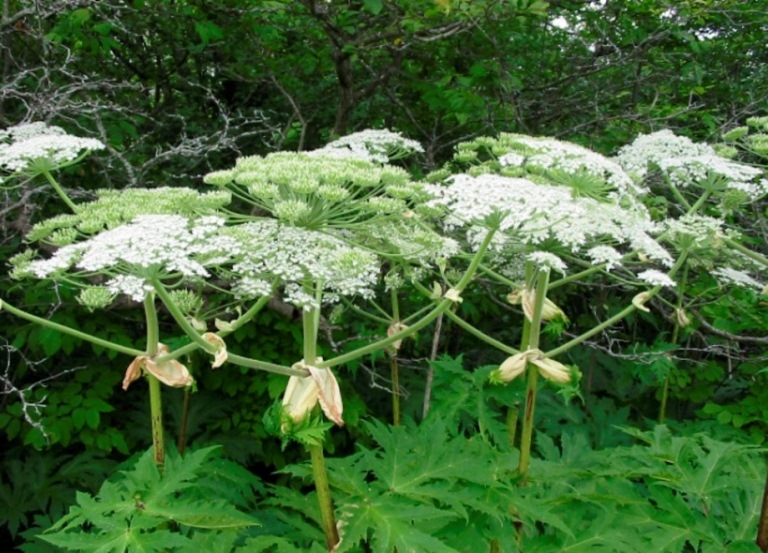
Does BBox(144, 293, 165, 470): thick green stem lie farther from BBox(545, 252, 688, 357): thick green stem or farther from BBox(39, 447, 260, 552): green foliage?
BBox(545, 252, 688, 357): thick green stem

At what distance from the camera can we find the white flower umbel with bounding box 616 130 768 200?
10.3 ft

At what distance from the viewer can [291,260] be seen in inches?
89.0

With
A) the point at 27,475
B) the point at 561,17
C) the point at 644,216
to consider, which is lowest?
the point at 27,475

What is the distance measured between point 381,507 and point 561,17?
16.1ft

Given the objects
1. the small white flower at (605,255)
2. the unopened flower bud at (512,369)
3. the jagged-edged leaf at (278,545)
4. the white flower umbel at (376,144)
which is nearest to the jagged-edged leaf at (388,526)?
the jagged-edged leaf at (278,545)

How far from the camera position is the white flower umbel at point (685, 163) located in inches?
124

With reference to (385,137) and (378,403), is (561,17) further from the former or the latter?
(378,403)

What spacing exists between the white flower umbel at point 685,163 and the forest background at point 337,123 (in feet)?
3.69

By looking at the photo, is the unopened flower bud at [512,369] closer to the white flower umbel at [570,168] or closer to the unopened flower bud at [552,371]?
the unopened flower bud at [552,371]

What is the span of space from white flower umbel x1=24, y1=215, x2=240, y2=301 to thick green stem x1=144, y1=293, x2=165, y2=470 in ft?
0.62

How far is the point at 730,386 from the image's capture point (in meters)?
5.42

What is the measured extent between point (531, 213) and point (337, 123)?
289 centimetres

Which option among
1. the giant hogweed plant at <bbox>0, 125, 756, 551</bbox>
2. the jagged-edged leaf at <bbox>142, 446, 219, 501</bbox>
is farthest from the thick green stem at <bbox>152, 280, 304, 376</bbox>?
the jagged-edged leaf at <bbox>142, 446, 219, 501</bbox>

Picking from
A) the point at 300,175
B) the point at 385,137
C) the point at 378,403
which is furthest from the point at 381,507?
the point at 378,403
